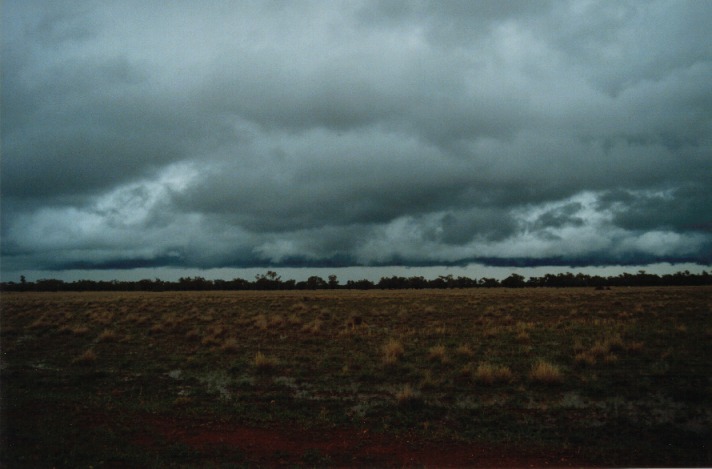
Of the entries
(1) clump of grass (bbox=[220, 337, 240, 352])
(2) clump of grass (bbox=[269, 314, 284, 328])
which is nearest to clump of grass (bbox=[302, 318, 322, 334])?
(2) clump of grass (bbox=[269, 314, 284, 328])

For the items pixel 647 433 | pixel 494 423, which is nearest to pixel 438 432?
pixel 494 423

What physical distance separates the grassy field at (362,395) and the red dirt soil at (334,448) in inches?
2.1

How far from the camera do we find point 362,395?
12.9 metres

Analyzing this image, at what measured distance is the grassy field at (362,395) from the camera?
8.88 meters

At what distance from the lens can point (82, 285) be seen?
380 feet

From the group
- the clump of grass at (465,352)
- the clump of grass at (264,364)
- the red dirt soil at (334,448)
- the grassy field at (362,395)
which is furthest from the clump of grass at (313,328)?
the red dirt soil at (334,448)

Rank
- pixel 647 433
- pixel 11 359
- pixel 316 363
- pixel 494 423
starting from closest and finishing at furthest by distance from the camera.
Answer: pixel 647 433, pixel 494 423, pixel 316 363, pixel 11 359

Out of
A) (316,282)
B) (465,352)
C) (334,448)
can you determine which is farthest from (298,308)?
(316,282)

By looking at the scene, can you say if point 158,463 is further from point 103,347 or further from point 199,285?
point 199,285

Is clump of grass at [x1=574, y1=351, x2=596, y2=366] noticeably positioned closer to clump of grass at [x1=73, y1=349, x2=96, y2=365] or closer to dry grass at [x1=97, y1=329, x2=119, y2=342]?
clump of grass at [x1=73, y1=349, x2=96, y2=365]

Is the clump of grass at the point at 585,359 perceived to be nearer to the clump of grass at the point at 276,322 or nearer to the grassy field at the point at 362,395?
the grassy field at the point at 362,395

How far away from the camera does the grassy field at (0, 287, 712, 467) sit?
8.88 meters

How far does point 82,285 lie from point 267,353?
381 feet

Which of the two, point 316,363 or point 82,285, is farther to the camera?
point 82,285
